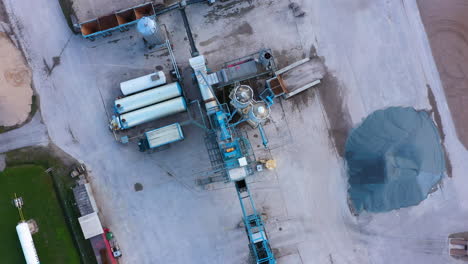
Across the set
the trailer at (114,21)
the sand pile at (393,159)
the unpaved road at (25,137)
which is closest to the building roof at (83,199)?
the unpaved road at (25,137)

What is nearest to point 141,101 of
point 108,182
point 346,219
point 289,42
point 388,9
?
point 108,182

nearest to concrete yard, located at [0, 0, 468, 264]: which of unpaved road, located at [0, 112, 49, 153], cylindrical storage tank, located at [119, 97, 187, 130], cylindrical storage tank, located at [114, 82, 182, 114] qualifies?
unpaved road, located at [0, 112, 49, 153]

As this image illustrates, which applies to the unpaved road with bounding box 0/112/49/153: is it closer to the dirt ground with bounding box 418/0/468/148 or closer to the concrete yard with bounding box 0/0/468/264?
the concrete yard with bounding box 0/0/468/264

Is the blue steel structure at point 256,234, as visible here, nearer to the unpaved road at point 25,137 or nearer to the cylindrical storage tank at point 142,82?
the cylindrical storage tank at point 142,82

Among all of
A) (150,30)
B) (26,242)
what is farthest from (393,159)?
(26,242)

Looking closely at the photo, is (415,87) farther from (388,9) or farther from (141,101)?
(141,101)

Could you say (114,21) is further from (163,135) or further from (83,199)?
(83,199)
